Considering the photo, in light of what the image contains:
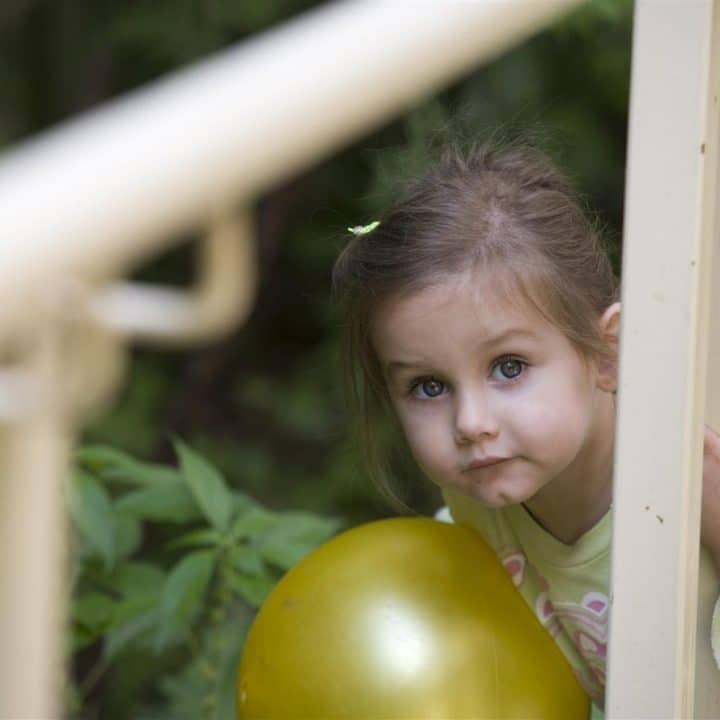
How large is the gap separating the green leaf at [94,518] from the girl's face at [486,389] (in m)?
0.57

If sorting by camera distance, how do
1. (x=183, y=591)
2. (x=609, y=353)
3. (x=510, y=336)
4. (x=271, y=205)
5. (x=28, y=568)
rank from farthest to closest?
(x=271, y=205) → (x=183, y=591) → (x=609, y=353) → (x=510, y=336) → (x=28, y=568)

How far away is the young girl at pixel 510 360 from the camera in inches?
65.4

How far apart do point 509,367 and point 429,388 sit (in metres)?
0.10

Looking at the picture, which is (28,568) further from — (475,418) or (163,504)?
(163,504)

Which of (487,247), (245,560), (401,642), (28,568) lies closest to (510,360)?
(487,247)

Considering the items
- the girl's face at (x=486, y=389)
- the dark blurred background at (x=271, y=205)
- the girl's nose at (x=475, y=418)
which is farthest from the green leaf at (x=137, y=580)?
the dark blurred background at (x=271, y=205)

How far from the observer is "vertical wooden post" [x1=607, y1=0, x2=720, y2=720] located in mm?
1222

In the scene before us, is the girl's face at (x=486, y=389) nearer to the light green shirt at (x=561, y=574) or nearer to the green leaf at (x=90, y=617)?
the light green shirt at (x=561, y=574)

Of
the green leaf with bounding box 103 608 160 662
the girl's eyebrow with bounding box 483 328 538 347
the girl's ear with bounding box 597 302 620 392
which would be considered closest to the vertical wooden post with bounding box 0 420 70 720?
the girl's eyebrow with bounding box 483 328 538 347

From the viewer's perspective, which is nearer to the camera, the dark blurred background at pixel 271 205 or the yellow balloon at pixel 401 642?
the yellow balloon at pixel 401 642

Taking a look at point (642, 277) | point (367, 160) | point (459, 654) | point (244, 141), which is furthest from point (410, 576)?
point (367, 160)

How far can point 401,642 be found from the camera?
1.56 meters

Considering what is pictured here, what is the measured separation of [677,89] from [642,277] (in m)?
0.15

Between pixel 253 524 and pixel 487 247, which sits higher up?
pixel 487 247
